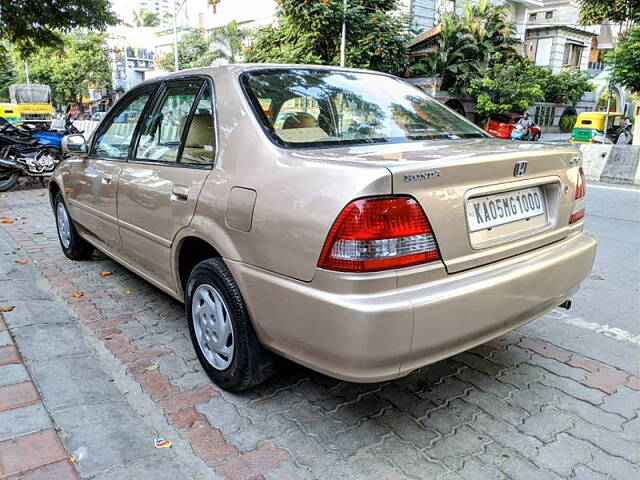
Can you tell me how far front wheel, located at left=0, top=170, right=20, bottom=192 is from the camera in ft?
30.3

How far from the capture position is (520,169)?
2312 mm

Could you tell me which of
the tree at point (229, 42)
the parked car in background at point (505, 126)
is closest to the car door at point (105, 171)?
the parked car in background at point (505, 126)

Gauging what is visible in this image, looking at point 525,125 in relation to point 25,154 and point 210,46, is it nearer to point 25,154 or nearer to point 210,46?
point 25,154

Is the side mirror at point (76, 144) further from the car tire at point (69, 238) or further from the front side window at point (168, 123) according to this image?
the front side window at point (168, 123)

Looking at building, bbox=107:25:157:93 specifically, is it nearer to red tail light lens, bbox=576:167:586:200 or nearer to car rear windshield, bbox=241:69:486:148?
car rear windshield, bbox=241:69:486:148

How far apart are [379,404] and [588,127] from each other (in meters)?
17.1

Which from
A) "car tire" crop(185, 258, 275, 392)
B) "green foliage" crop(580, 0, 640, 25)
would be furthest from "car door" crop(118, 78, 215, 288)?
"green foliage" crop(580, 0, 640, 25)

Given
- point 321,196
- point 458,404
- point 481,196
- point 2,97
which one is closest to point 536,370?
point 458,404

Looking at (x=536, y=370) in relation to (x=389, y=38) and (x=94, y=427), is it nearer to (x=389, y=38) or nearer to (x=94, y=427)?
(x=94, y=427)

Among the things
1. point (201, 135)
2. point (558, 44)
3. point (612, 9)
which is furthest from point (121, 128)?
point (558, 44)

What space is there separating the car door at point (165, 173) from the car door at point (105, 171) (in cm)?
16

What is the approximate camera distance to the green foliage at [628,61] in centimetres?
1090

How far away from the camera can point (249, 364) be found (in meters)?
2.42

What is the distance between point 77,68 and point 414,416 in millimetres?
46110
